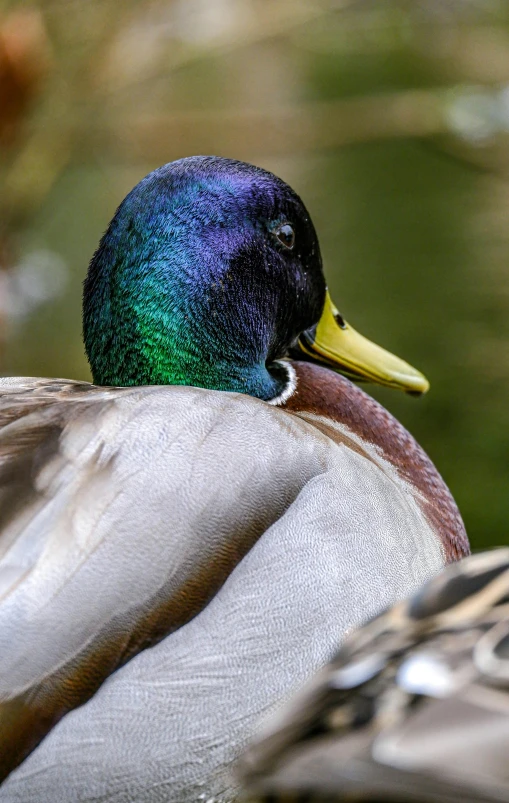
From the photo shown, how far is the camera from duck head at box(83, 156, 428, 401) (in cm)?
294

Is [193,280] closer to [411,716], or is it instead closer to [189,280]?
[189,280]

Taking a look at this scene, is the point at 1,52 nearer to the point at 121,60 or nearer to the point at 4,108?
the point at 4,108

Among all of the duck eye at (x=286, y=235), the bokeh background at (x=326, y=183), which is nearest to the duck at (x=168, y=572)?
the duck eye at (x=286, y=235)

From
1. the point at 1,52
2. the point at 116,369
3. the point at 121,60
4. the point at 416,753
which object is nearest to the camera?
the point at 416,753

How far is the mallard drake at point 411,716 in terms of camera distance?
1.19 meters

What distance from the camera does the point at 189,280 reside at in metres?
2.94

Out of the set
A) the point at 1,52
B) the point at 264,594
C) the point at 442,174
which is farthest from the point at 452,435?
the point at 442,174

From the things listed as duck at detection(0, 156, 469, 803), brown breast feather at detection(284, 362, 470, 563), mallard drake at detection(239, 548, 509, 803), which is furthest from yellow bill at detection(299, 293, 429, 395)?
mallard drake at detection(239, 548, 509, 803)

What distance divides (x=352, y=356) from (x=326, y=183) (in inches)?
309

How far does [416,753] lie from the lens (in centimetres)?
120

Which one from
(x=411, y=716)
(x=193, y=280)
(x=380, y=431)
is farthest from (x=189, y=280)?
(x=411, y=716)

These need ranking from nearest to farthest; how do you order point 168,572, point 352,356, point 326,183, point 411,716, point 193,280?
point 411,716 < point 168,572 < point 193,280 < point 352,356 < point 326,183

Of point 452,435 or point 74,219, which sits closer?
point 452,435

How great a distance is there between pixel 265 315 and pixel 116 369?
16.0 inches
